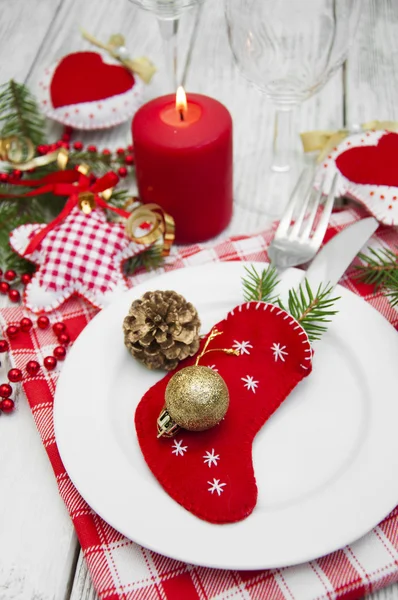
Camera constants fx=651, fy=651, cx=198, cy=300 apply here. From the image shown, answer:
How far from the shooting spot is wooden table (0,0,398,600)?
553 millimetres

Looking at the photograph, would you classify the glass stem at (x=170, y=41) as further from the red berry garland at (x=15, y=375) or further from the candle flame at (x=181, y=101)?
the red berry garland at (x=15, y=375)

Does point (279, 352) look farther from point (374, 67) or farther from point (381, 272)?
point (374, 67)

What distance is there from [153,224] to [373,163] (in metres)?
0.29

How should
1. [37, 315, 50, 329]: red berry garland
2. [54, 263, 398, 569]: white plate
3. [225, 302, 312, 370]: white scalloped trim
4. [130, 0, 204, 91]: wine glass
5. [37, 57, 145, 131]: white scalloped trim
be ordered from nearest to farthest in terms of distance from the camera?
1. [54, 263, 398, 569]: white plate
2. [225, 302, 312, 370]: white scalloped trim
3. [37, 315, 50, 329]: red berry garland
4. [130, 0, 204, 91]: wine glass
5. [37, 57, 145, 131]: white scalloped trim

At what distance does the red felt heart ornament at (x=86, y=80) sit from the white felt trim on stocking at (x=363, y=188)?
336 millimetres

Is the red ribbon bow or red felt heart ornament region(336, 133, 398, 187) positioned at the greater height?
red felt heart ornament region(336, 133, 398, 187)

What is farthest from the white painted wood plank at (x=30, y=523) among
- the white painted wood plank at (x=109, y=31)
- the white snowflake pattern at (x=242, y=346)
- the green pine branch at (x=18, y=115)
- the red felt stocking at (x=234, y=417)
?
the white painted wood plank at (x=109, y=31)

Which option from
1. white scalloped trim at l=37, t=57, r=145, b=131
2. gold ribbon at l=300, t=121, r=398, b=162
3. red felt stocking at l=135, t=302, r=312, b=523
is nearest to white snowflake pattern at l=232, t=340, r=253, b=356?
red felt stocking at l=135, t=302, r=312, b=523

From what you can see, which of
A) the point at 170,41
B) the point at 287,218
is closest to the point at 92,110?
the point at 170,41

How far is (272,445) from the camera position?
1.88ft

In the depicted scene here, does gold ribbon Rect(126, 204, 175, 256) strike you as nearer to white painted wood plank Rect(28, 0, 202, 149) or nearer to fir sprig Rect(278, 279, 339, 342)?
fir sprig Rect(278, 279, 339, 342)

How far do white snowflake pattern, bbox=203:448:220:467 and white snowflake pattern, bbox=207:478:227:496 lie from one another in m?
0.02

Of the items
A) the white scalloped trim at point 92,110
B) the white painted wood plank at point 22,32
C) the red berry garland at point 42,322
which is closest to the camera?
the red berry garland at point 42,322

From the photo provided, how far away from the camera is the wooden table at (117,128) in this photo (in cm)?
55
